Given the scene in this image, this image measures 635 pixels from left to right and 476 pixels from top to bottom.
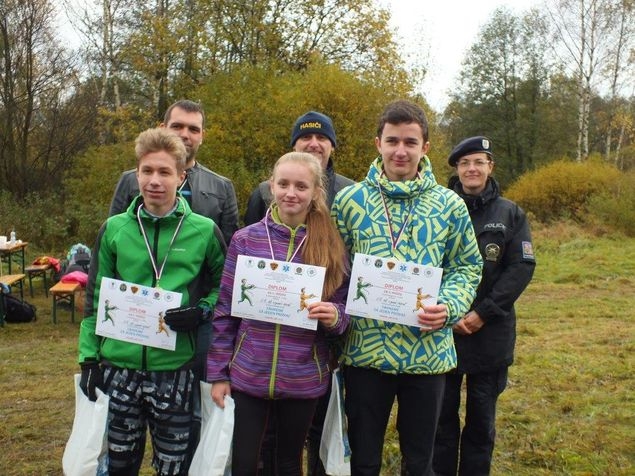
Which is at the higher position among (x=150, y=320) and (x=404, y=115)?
(x=404, y=115)

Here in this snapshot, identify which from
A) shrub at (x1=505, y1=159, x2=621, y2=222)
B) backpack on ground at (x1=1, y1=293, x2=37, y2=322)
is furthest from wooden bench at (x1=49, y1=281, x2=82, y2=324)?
shrub at (x1=505, y1=159, x2=621, y2=222)

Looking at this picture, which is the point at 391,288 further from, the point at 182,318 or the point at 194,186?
the point at 194,186

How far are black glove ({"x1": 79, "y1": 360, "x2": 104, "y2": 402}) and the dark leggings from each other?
578 mm

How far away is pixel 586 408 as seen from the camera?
17.5ft

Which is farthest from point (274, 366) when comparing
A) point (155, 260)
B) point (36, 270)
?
point (36, 270)

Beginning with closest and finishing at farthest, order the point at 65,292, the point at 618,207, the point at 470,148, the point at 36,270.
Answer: the point at 470,148, the point at 65,292, the point at 36,270, the point at 618,207

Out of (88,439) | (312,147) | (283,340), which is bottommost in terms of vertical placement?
(88,439)

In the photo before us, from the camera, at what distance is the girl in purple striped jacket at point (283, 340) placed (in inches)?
105

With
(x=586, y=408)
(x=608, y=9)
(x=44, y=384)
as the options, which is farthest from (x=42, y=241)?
(x=608, y=9)

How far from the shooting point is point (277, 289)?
2658 mm

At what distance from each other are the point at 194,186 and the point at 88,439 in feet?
4.54

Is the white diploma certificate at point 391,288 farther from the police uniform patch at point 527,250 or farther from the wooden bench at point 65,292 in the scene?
the wooden bench at point 65,292

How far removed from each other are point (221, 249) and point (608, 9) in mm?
29247

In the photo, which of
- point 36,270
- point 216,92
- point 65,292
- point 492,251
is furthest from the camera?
point 216,92
